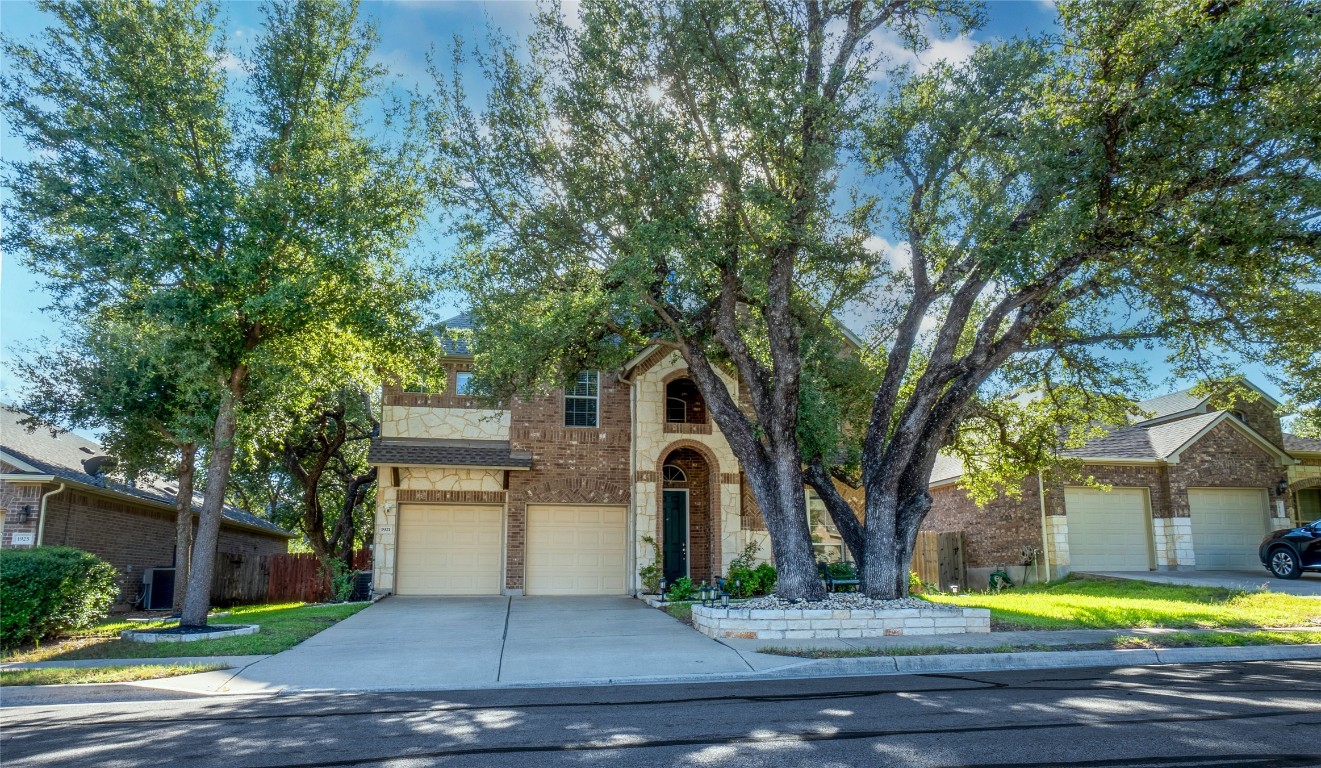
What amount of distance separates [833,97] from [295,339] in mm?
9343

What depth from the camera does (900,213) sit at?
13625 mm

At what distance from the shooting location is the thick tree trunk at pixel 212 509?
477 inches

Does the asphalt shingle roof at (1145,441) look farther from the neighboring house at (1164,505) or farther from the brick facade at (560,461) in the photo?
the brick facade at (560,461)

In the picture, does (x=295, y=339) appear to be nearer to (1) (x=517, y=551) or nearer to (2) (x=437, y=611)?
(2) (x=437, y=611)

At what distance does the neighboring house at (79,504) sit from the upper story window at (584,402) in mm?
9918

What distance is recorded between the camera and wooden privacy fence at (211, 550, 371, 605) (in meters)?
22.2

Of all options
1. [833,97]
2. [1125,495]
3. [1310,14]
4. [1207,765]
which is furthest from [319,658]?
[1125,495]

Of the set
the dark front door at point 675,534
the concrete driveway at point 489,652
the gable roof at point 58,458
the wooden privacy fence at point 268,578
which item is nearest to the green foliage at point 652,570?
the dark front door at point 675,534

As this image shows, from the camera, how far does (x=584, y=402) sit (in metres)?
19.5

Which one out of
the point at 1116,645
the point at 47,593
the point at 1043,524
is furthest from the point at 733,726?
the point at 1043,524

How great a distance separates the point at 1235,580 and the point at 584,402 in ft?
49.1

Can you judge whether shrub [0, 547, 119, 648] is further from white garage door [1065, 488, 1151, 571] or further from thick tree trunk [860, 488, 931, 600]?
white garage door [1065, 488, 1151, 571]

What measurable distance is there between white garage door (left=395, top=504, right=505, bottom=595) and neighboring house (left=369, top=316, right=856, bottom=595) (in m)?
0.03

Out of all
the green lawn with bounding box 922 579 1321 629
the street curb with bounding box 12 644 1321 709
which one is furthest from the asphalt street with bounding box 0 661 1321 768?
the green lawn with bounding box 922 579 1321 629
